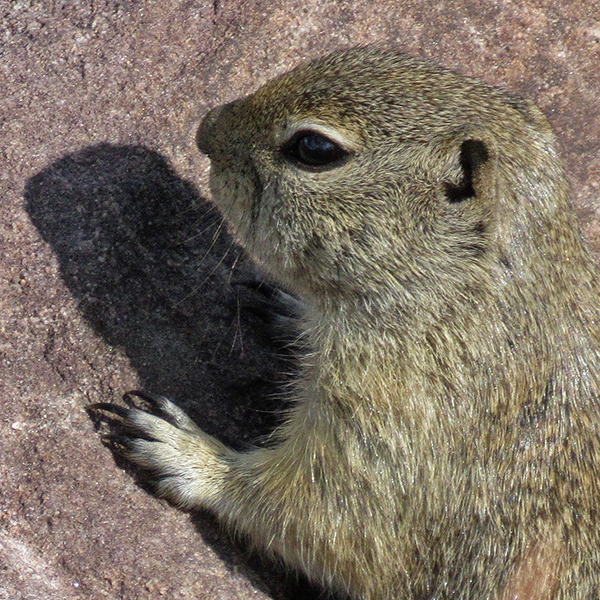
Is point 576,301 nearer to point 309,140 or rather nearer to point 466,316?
point 466,316

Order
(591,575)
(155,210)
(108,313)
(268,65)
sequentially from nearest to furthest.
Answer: (591,575) < (108,313) < (155,210) < (268,65)

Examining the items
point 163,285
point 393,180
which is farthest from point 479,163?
point 163,285

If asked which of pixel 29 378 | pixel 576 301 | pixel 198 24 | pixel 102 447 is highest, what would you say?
pixel 198 24

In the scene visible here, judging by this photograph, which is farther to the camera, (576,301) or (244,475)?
(244,475)

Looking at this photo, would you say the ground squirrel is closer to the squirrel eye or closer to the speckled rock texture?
the squirrel eye

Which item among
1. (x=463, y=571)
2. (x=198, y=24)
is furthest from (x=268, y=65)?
(x=463, y=571)

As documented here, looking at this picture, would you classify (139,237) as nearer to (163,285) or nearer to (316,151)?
(163,285)

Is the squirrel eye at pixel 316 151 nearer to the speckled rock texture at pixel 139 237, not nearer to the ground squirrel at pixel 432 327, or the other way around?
the ground squirrel at pixel 432 327

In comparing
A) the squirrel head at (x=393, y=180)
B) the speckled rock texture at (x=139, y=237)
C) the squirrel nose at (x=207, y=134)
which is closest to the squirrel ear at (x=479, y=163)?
the squirrel head at (x=393, y=180)
